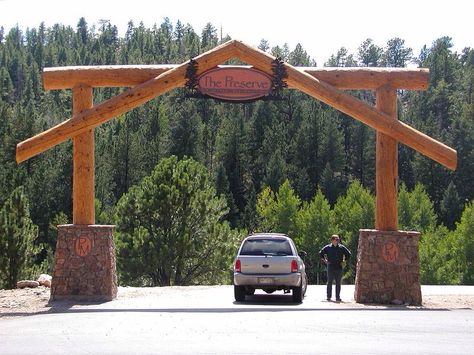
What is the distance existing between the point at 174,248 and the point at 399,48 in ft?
452

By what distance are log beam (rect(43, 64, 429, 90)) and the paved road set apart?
5.03 meters

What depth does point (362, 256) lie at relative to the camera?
19047 mm

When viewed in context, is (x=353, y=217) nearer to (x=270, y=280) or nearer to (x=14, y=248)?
(x=14, y=248)

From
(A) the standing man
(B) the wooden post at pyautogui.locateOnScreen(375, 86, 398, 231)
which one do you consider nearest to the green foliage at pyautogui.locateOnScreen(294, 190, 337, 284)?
(A) the standing man

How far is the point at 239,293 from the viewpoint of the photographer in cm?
1995

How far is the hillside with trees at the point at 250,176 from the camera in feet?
161

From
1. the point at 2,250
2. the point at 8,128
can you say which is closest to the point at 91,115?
the point at 2,250

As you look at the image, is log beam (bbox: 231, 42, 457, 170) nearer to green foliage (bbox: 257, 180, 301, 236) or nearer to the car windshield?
the car windshield

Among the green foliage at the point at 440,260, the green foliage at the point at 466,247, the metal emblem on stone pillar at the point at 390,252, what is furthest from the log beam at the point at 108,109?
the green foliage at the point at 466,247

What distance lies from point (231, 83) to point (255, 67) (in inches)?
28.0

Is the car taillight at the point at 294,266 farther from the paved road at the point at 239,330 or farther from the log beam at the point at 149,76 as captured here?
the log beam at the point at 149,76

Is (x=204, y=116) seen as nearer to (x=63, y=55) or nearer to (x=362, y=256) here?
(x=63, y=55)

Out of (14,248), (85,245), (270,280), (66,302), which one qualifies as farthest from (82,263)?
(14,248)

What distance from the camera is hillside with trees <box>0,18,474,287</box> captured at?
49.0 metres
